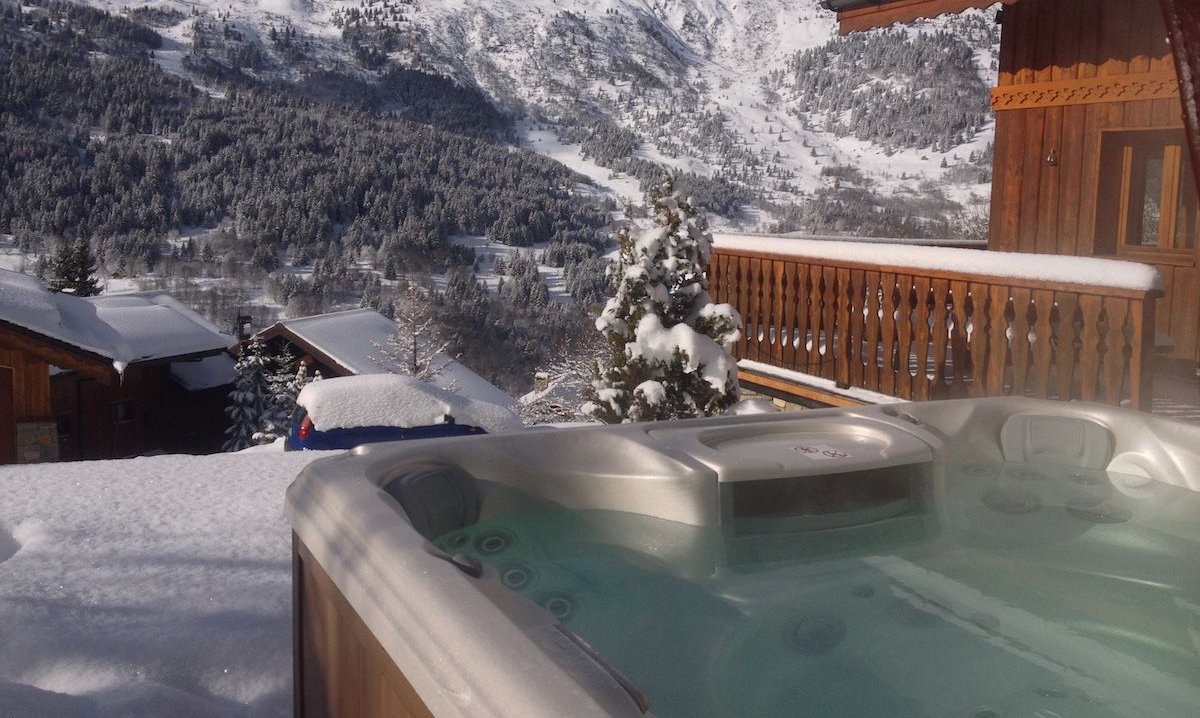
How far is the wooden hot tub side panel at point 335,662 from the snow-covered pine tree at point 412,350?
23.4 m

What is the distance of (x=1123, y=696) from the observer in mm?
1950

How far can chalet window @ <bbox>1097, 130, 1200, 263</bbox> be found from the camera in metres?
5.55

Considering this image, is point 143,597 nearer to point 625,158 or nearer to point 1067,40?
point 1067,40

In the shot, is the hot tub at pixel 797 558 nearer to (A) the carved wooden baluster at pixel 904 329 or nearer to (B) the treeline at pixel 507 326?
(A) the carved wooden baluster at pixel 904 329

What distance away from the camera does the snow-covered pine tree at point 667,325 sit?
5.05 m

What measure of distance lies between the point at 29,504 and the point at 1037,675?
9.86 ft

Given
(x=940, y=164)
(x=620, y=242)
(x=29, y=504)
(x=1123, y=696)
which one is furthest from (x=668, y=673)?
(x=940, y=164)

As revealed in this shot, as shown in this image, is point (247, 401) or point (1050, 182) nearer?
point (1050, 182)

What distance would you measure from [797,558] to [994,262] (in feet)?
8.00

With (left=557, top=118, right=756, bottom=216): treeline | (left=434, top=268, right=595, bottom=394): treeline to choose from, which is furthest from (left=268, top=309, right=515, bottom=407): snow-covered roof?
(left=557, top=118, right=756, bottom=216): treeline

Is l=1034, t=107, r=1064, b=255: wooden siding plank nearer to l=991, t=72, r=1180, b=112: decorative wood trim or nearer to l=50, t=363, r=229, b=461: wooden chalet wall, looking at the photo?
l=991, t=72, r=1180, b=112: decorative wood trim

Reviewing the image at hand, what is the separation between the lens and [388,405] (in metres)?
7.36

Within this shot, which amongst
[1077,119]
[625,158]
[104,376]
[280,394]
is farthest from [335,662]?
[625,158]

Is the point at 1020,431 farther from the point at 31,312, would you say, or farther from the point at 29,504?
the point at 31,312
